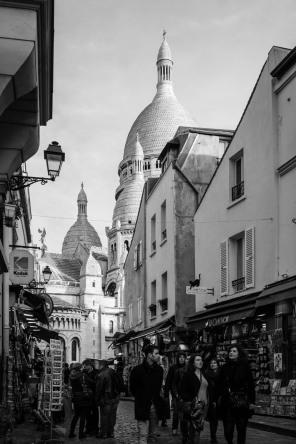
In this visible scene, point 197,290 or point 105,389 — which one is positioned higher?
point 197,290

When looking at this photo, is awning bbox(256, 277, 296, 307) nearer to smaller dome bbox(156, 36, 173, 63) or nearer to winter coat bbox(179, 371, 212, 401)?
winter coat bbox(179, 371, 212, 401)

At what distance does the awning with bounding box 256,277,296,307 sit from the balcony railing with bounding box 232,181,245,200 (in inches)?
158

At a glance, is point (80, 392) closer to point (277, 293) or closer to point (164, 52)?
point (277, 293)

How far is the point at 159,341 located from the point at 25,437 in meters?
13.4

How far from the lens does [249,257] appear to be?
19.0 metres

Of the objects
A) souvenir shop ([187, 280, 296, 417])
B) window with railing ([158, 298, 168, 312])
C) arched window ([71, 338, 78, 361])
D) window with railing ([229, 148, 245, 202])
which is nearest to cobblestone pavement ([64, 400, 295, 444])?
souvenir shop ([187, 280, 296, 417])

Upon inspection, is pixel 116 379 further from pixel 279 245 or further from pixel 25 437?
pixel 279 245

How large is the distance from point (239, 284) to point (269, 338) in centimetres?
311

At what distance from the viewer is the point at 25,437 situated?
43.2 ft

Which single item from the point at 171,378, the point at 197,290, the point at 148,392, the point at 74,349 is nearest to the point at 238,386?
the point at 148,392

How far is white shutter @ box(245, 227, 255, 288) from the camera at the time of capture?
18.7 metres

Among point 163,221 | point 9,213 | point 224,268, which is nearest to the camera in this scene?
point 9,213

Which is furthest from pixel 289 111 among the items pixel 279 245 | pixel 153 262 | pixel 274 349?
pixel 153 262

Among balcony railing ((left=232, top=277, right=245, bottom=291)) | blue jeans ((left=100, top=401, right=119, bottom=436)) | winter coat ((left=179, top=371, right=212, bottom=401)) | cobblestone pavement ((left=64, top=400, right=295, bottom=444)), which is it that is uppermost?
balcony railing ((left=232, top=277, right=245, bottom=291))
